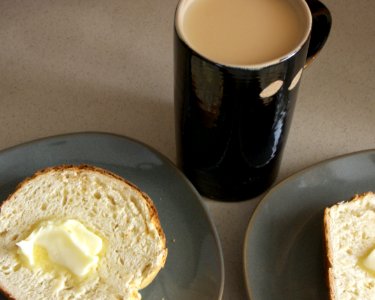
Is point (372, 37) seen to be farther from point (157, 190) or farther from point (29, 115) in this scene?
point (29, 115)

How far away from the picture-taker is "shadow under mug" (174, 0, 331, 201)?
0.90 metres

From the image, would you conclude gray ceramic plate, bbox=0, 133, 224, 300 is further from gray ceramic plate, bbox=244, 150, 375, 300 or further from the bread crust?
the bread crust

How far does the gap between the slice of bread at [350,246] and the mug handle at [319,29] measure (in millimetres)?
268

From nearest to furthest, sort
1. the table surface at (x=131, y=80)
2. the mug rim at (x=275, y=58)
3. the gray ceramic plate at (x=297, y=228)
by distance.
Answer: the mug rim at (x=275, y=58), the gray ceramic plate at (x=297, y=228), the table surface at (x=131, y=80)

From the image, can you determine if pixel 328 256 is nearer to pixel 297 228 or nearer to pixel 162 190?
pixel 297 228

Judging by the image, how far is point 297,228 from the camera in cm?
105

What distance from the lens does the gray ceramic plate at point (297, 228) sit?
976mm

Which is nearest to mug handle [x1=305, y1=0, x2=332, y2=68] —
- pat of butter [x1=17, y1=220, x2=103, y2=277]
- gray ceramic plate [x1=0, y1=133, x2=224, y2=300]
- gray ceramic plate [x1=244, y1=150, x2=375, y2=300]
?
gray ceramic plate [x1=244, y1=150, x2=375, y2=300]

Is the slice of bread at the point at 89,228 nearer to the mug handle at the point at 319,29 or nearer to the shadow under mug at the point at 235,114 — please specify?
the shadow under mug at the point at 235,114

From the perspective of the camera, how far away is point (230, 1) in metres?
1.00

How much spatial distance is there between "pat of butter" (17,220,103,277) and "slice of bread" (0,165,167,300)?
17 millimetres

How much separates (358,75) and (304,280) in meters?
0.57

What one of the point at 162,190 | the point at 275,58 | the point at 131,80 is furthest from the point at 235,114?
the point at 131,80

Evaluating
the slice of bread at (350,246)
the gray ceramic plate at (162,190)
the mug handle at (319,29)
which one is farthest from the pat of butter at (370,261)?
the mug handle at (319,29)
